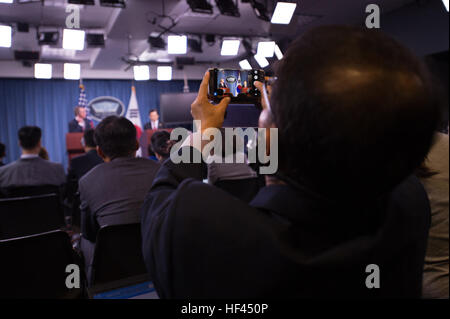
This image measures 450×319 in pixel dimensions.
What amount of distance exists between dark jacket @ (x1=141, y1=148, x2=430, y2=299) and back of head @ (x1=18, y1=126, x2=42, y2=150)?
2744 mm

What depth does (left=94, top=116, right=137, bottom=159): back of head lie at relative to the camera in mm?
1431

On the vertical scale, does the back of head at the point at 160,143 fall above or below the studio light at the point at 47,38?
below

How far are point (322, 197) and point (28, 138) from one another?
2908 millimetres

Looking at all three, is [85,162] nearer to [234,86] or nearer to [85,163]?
[85,163]

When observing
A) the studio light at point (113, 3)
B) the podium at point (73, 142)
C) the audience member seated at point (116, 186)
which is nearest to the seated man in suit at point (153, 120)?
the podium at point (73, 142)

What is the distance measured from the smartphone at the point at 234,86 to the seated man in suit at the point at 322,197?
161 mm

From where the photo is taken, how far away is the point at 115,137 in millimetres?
1492

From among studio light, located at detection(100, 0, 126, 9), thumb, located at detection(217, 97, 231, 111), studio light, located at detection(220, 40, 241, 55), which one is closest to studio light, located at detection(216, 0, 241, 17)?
studio light, located at detection(100, 0, 126, 9)

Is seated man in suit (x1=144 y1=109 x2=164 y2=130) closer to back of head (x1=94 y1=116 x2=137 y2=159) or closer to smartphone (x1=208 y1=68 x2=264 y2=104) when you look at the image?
back of head (x1=94 y1=116 x2=137 y2=159)

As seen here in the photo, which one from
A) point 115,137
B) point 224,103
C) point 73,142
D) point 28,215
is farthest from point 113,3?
point 224,103

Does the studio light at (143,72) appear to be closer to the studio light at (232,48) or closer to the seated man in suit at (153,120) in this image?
the studio light at (232,48)

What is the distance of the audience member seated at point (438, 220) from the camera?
110 cm

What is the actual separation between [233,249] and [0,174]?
2.81 m

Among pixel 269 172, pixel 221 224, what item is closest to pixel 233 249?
pixel 221 224
